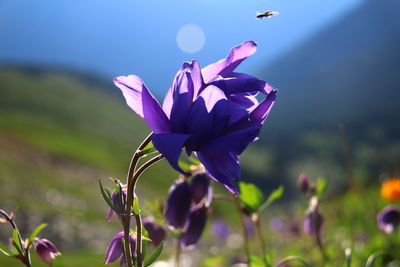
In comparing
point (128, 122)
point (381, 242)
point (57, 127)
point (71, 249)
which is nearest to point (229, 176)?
point (381, 242)

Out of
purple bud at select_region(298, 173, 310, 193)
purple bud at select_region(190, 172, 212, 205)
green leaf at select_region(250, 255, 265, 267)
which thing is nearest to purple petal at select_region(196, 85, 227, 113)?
purple bud at select_region(190, 172, 212, 205)

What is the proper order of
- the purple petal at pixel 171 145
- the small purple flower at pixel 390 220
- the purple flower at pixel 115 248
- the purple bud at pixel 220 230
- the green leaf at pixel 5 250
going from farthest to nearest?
the purple bud at pixel 220 230 < the small purple flower at pixel 390 220 < the purple flower at pixel 115 248 < the green leaf at pixel 5 250 < the purple petal at pixel 171 145

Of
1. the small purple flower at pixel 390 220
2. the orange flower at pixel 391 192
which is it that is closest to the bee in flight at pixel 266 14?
the small purple flower at pixel 390 220

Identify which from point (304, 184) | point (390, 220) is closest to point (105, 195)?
point (304, 184)

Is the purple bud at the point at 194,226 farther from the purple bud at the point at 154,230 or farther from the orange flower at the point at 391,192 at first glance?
the orange flower at the point at 391,192

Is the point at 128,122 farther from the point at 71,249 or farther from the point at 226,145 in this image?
the point at 226,145

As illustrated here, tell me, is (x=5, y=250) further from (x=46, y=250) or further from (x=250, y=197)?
(x=250, y=197)

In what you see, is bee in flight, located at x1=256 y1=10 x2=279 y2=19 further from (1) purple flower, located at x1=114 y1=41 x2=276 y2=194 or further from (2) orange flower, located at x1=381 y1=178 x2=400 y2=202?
(2) orange flower, located at x1=381 y1=178 x2=400 y2=202
